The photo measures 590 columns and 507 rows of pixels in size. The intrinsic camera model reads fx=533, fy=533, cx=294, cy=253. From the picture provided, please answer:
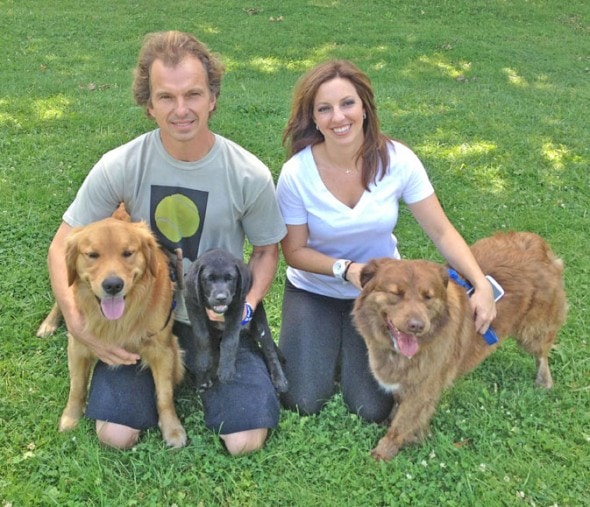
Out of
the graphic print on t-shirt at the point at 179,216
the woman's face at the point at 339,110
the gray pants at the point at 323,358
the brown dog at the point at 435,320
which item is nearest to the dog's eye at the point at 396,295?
the brown dog at the point at 435,320

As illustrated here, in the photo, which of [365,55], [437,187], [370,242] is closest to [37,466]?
[370,242]

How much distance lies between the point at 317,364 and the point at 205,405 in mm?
801

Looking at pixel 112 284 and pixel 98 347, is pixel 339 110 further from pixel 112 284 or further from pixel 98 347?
pixel 98 347

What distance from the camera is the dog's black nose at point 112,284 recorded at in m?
2.66

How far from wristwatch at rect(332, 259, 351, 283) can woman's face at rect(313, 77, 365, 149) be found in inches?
29.8

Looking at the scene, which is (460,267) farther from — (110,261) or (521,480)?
(110,261)

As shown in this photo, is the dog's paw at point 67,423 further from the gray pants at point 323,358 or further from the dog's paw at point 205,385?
the gray pants at point 323,358

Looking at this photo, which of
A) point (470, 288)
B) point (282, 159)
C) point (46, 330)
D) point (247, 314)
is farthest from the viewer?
point (282, 159)

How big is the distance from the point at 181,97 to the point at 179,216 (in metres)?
0.69

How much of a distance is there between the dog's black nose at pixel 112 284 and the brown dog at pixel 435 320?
1.37 metres

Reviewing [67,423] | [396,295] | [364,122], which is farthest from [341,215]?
[67,423]

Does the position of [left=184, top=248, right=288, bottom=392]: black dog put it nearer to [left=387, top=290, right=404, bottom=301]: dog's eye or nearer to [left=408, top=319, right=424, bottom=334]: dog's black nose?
[left=387, top=290, right=404, bottom=301]: dog's eye

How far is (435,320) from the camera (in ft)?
9.98

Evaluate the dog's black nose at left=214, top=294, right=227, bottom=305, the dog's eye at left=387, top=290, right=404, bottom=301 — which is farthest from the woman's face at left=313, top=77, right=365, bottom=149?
the dog's black nose at left=214, top=294, right=227, bottom=305
